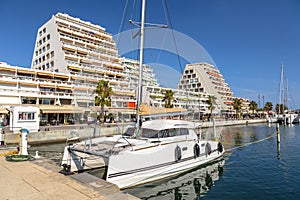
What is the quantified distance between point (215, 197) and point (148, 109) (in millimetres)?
6199

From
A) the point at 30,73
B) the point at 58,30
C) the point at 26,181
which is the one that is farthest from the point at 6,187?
the point at 58,30

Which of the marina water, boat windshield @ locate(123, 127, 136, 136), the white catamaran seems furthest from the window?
the marina water

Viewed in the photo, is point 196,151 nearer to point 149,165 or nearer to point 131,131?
point 131,131

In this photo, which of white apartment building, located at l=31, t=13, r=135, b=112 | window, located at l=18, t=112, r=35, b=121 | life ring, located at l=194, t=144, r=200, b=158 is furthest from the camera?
white apartment building, located at l=31, t=13, r=135, b=112

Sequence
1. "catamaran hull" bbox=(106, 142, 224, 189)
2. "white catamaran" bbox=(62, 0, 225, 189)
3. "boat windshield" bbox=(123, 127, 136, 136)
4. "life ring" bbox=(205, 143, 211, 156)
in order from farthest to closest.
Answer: "life ring" bbox=(205, 143, 211, 156), "boat windshield" bbox=(123, 127, 136, 136), "white catamaran" bbox=(62, 0, 225, 189), "catamaran hull" bbox=(106, 142, 224, 189)

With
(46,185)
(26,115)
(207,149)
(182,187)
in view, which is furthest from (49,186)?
(26,115)

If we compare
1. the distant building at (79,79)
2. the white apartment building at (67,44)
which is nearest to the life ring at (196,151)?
the distant building at (79,79)

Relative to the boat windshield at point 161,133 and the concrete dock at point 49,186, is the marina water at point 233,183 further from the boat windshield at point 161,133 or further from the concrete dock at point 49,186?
the concrete dock at point 49,186

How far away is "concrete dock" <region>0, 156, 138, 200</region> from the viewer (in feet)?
18.6

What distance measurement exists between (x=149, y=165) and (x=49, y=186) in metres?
4.58

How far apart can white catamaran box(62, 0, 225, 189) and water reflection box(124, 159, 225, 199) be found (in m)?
0.33

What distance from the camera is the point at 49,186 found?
6410mm

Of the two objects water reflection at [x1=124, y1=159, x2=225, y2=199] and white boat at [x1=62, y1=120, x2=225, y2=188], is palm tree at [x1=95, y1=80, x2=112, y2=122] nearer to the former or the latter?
white boat at [x1=62, y1=120, x2=225, y2=188]

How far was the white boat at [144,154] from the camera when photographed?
8836mm
